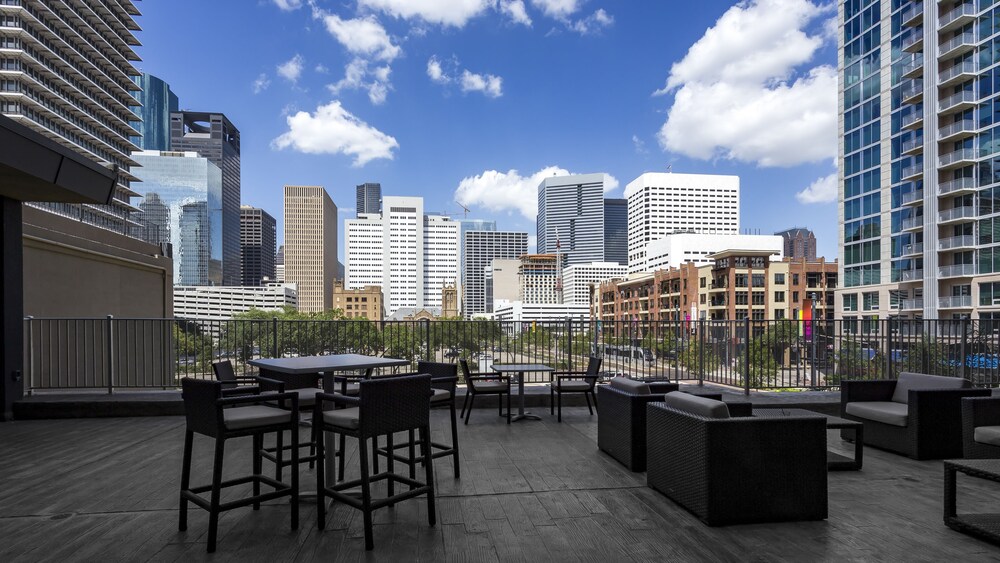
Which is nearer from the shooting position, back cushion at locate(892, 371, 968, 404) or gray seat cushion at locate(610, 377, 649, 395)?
gray seat cushion at locate(610, 377, 649, 395)

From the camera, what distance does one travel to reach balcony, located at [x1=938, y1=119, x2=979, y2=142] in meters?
39.2

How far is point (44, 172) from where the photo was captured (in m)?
6.27

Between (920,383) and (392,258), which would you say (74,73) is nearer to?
(920,383)

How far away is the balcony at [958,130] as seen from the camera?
3922 centimetres

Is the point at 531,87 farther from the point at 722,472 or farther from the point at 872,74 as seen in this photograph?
the point at 722,472

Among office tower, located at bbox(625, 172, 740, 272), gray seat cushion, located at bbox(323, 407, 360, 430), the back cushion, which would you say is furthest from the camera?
office tower, located at bbox(625, 172, 740, 272)

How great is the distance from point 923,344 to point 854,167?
49.4 meters

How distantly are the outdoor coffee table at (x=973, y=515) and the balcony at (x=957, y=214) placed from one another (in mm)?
47206

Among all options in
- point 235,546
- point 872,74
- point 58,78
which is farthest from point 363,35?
point 235,546

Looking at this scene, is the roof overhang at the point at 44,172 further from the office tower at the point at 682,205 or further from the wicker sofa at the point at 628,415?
the office tower at the point at 682,205

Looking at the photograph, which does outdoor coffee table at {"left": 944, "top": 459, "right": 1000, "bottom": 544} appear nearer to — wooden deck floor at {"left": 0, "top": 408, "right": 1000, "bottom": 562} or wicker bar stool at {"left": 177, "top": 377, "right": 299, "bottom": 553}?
wooden deck floor at {"left": 0, "top": 408, "right": 1000, "bottom": 562}

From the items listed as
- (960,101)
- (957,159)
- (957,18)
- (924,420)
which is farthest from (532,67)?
(924,420)

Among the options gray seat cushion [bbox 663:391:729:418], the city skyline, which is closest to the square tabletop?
gray seat cushion [bbox 663:391:729:418]

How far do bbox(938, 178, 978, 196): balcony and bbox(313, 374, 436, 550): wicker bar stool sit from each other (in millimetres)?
49665
